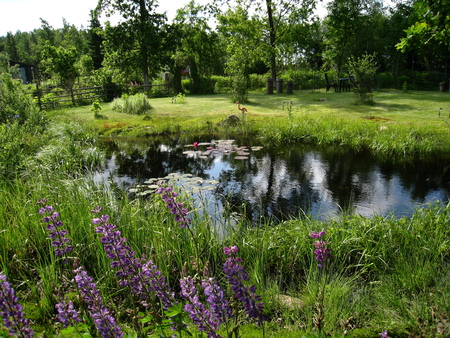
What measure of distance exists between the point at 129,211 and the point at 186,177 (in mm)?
3296

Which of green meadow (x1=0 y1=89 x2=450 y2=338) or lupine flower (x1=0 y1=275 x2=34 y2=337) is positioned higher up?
lupine flower (x1=0 y1=275 x2=34 y2=337)

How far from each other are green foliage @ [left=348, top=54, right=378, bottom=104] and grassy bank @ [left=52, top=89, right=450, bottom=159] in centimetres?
58

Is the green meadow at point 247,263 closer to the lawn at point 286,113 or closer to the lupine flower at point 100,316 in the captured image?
the lupine flower at point 100,316

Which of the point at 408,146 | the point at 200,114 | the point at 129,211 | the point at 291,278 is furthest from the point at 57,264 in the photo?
the point at 200,114

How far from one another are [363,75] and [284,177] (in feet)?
32.3

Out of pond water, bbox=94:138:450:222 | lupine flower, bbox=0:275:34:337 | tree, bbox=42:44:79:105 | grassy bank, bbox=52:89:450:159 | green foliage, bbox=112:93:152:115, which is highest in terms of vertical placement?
tree, bbox=42:44:79:105

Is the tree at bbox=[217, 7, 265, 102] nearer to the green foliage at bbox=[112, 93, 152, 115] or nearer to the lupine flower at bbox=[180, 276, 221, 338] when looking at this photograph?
the green foliage at bbox=[112, 93, 152, 115]

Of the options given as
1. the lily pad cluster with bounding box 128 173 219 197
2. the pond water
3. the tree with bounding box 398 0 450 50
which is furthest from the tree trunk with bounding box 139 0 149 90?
the tree with bounding box 398 0 450 50

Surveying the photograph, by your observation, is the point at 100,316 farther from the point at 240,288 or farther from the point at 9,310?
the point at 240,288

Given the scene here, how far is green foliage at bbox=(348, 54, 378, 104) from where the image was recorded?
14758 millimetres

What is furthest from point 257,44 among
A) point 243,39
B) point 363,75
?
point 363,75

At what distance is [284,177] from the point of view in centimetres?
764

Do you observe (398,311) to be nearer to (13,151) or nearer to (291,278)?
(291,278)

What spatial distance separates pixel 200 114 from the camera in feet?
51.7
